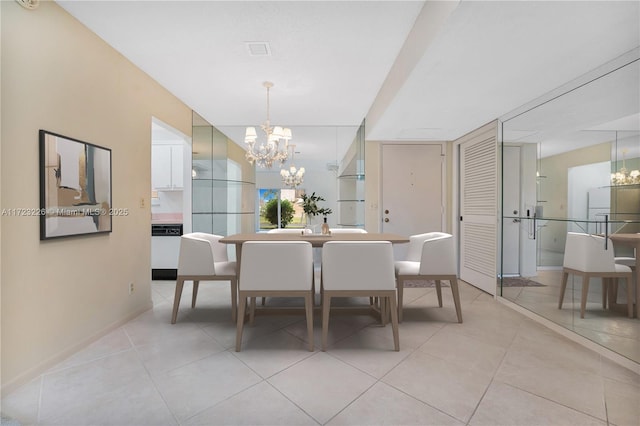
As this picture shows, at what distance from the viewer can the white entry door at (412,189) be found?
4.60m

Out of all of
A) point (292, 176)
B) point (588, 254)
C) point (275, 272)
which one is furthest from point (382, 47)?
point (292, 176)

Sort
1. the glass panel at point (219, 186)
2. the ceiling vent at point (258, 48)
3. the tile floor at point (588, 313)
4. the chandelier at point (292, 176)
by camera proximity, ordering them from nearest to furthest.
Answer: the tile floor at point (588, 313) < the ceiling vent at point (258, 48) < the glass panel at point (219, 186) < the chandelier at point (292, 176)

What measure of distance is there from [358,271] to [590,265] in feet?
5.82

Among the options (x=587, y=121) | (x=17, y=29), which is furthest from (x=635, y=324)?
(x=17, y=29)

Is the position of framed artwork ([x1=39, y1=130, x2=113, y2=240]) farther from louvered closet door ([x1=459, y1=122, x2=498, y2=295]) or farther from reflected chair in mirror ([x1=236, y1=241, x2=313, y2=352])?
louvered closet door ([x1=459, y1=122, x2=498, y2=295])

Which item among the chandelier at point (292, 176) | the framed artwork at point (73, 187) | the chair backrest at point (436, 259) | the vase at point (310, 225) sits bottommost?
the chair backrest at point (436, 259)

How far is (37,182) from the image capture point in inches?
71.3

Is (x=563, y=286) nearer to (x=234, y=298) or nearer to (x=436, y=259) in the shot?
(x=436, y=259)

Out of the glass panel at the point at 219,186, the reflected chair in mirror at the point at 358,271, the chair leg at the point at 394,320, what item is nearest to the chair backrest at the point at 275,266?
the reflected chair in mirror at the point at 358,271

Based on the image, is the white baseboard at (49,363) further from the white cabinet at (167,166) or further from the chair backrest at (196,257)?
the white cabinet at (167,166)

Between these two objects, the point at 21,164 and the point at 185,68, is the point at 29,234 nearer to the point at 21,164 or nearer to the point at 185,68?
the point at 21,164

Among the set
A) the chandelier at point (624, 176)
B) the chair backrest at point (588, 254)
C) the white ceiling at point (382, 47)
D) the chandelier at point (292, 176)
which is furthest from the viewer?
the chandelier at point (292, 176)

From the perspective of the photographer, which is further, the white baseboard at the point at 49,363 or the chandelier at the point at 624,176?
the chandelier at the point at 624,176

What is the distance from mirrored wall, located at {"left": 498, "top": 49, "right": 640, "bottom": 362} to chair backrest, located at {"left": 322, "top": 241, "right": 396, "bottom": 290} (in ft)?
5.04
